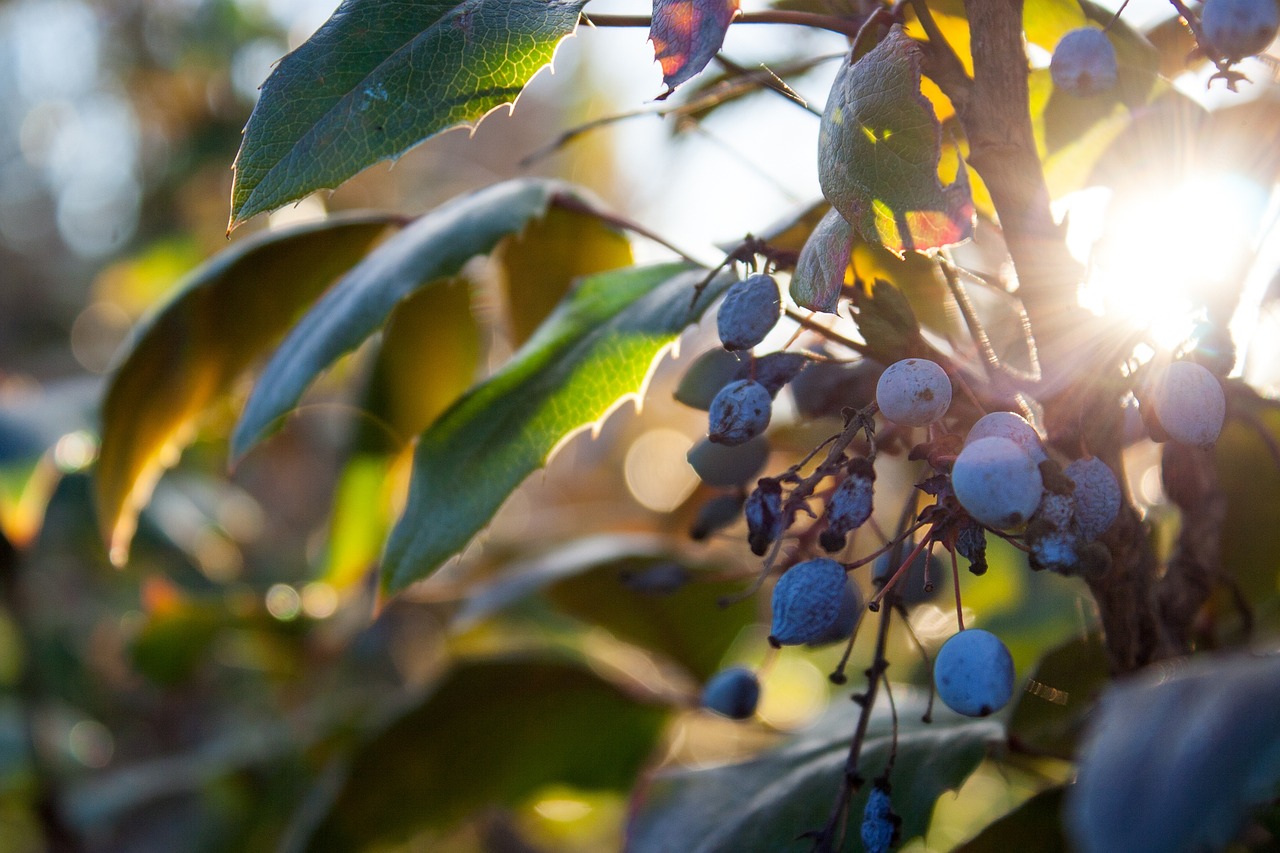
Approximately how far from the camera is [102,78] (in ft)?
12.5

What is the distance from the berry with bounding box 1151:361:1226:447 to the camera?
33 cm

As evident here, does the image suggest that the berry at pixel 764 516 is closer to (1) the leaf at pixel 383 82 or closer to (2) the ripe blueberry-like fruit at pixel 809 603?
(2) the ripe blueberry-like fruit at pixel 809 603

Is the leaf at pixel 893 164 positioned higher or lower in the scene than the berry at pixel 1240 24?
lower

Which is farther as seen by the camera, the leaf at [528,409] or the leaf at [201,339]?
the leaf at [201,339]

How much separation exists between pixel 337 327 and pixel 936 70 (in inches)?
12.4

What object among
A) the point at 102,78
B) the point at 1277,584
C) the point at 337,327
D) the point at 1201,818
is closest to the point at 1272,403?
the point at 1277,584

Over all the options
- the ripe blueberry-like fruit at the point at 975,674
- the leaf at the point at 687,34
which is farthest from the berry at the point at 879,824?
the leaf at the point at 687,34

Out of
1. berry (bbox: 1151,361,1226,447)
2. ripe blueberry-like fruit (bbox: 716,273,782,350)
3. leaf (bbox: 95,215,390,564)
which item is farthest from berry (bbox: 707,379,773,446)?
leaf (bbox: 95,215,390,564)

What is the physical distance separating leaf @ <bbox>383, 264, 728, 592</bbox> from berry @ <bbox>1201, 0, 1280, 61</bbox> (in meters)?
0.21

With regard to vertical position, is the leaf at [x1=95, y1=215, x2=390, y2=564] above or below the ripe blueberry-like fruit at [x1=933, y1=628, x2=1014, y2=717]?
above

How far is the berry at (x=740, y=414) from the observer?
1.20 ft

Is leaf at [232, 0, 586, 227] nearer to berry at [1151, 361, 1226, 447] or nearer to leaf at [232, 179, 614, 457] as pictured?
leaf at [232, 179, 614, 457]

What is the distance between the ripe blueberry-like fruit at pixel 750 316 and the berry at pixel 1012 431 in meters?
0.09

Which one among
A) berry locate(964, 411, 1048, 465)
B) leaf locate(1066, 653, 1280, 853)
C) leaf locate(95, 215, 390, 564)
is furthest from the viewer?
leaf locate(95, 215, 390, 564)
